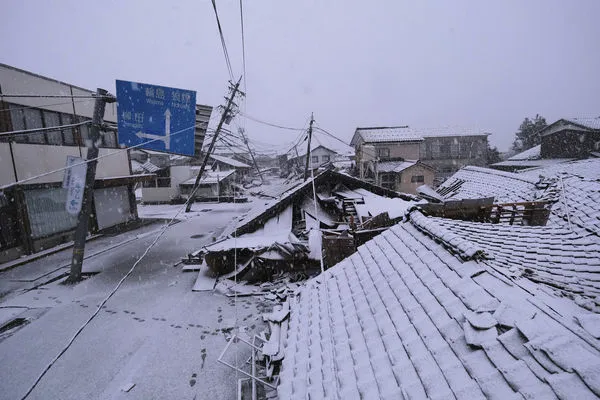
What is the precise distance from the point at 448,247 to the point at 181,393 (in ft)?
20.4

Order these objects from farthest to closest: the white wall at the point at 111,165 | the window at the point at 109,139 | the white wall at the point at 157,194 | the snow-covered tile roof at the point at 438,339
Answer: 1. the white wall at the point at 157,194
2. the window at the point at 109,139
3. the white wall at the point at 111,165
4. the snow-covered tile roof at the point at 438,339

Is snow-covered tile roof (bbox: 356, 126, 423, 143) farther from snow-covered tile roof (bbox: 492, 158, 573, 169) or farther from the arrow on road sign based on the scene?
the arrow on road sign

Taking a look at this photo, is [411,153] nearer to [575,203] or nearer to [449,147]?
[449,147]

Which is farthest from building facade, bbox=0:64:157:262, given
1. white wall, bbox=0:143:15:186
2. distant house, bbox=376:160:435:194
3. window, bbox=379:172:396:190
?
distant house, bbox=376:160:435:194

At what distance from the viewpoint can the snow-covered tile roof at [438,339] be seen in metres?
2.23

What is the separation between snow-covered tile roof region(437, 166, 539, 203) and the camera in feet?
42.7

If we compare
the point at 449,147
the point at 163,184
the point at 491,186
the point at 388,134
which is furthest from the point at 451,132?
the point at 163,184

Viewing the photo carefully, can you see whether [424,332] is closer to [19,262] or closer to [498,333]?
[498,333]

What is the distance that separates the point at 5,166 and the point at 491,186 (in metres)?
25.2

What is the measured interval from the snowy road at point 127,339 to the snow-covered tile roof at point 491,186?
1257cm

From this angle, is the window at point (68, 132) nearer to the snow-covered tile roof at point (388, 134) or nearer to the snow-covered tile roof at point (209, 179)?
the snow-covered tile roof at point (209, 179)

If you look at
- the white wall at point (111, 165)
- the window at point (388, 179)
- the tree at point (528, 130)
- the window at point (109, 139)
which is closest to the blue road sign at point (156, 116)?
the white wall at point (111, 165)

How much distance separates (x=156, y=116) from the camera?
982 cm

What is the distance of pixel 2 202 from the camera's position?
13703mm
